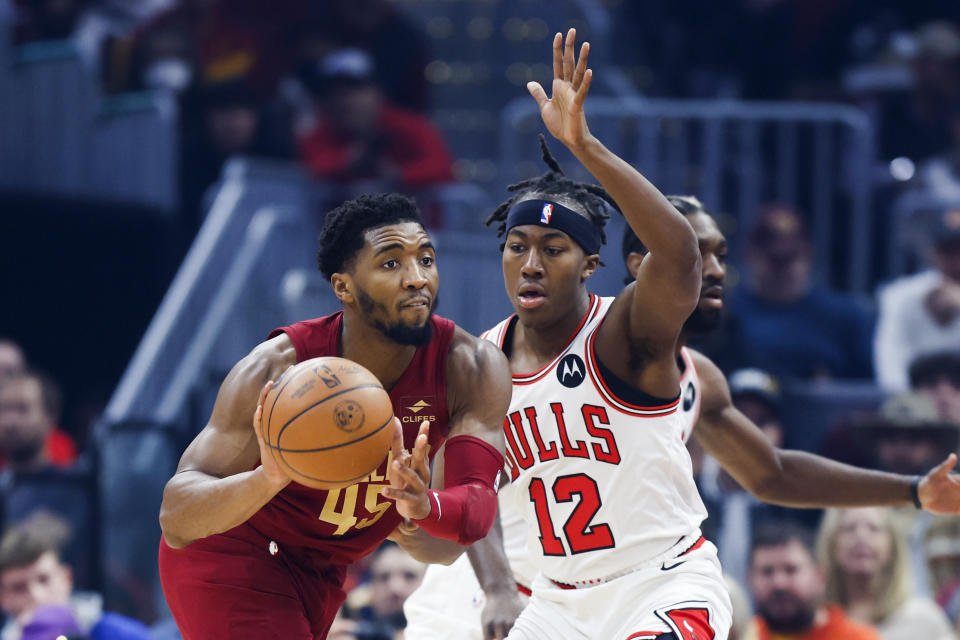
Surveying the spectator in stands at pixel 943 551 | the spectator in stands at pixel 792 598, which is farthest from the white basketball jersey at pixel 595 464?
the spectator in stands at pixel 943 551

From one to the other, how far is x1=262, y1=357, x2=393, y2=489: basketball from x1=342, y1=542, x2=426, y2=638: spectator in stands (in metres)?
3.18

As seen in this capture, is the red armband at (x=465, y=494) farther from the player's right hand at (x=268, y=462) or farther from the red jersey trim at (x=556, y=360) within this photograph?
the red jersey trim at (x=556, y=360)

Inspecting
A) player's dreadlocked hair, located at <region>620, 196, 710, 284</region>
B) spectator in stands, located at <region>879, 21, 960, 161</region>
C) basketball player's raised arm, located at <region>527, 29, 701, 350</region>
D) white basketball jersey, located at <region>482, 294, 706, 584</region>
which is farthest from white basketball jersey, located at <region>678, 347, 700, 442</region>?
spectator in stands, located at <region>879, 21, 960, 161</region>

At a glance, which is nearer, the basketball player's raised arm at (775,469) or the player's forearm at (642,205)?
the player's forearm at (642,205)

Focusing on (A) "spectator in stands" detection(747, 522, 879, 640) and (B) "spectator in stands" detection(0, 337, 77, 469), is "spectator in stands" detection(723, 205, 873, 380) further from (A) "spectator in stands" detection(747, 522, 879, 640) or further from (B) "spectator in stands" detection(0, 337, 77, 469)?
(B) "spectator in stands" detection(0, 337, 77, 469)

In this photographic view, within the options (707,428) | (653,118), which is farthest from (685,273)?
(653,118)

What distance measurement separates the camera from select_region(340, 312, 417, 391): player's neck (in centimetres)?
425

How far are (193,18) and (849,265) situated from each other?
18.9ft

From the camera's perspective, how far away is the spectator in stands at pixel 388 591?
22.4 ft

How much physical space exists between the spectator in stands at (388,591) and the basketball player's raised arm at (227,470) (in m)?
2.85

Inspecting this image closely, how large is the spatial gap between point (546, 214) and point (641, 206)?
0.59 m

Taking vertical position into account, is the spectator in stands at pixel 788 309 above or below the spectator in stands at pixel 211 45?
below

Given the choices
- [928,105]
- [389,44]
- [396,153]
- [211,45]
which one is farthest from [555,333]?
[211,45]

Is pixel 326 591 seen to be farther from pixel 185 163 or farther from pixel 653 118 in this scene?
pixel 185 163
